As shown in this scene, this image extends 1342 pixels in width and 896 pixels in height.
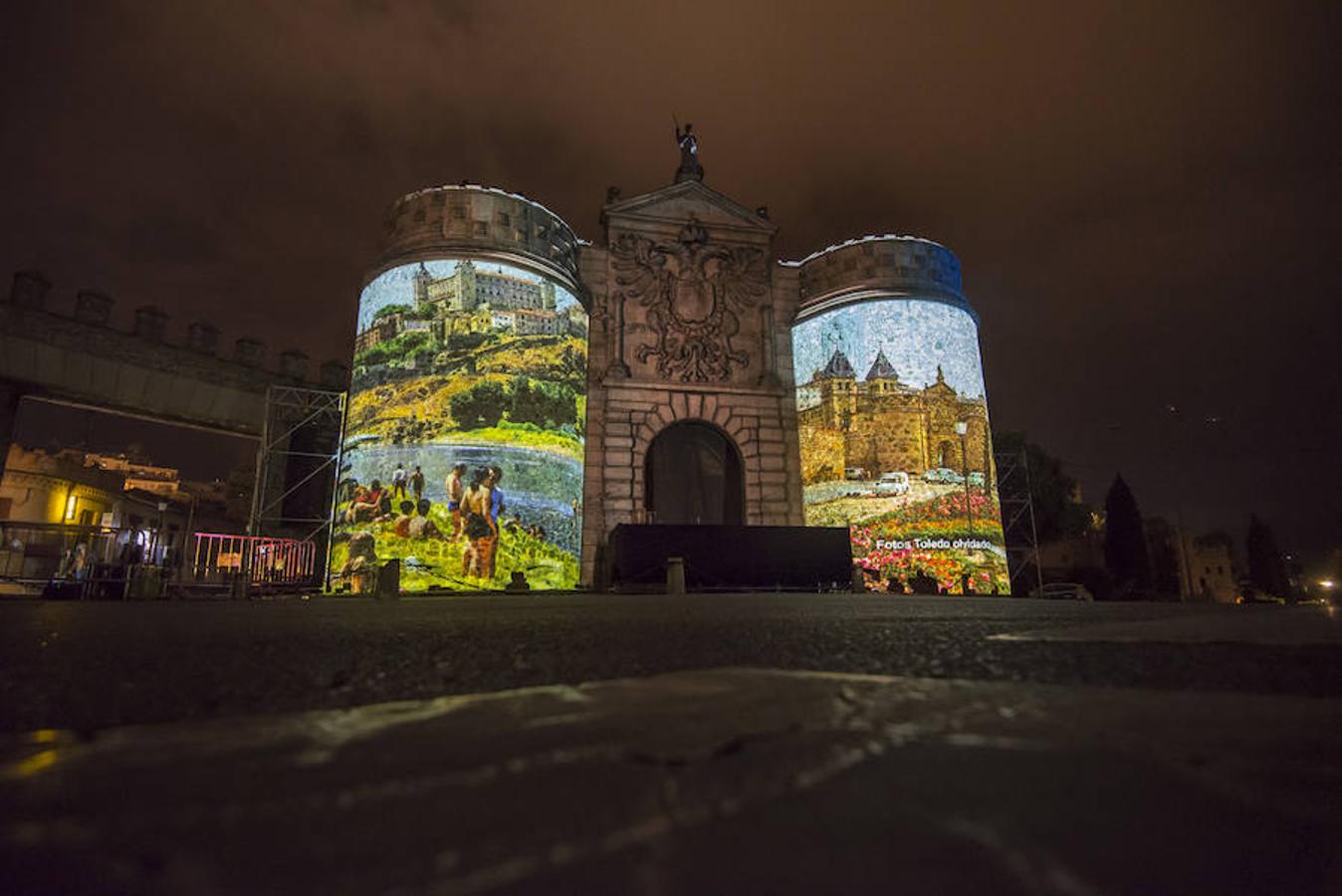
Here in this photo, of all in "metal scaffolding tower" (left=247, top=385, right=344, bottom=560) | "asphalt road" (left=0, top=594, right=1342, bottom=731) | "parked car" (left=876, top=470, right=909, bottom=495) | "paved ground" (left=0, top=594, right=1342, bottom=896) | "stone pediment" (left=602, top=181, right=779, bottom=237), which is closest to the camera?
"paved ground" (left=0, top=594, right=1342, bottom=896)

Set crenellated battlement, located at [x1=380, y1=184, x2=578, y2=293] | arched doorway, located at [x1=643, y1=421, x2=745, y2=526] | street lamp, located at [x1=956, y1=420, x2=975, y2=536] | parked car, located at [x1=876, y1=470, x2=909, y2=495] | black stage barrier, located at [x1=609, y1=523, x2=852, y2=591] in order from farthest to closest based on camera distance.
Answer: arched doorway, located at [x1=643, y1=421, x2=745, y2=526] < parked car, located at [x1=876, y1=470, x2=909, y2=495] < street lamp, located at [x1=956, y1=420, x2=975, y2=536] < crenellated battlement, located at [x1=380, y1=184, x2=578, y2=293] < black stage barrier, located at [x1=609, y1=523, x2=852, y2=591]

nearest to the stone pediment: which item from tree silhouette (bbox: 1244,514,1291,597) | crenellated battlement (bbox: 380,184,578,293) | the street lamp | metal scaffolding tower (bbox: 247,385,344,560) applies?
crenellated battlement (bbox: 380,184,578,293)

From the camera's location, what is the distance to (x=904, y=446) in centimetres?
1877

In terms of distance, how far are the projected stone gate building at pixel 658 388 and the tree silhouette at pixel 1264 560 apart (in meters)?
42.8

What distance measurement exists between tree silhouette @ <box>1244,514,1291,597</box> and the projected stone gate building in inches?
1687

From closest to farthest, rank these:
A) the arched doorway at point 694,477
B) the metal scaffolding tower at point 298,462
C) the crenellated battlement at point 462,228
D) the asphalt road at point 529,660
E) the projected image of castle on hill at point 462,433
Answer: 1. the asphalt road at point 529,660
2. the projected image of castle on hill at point 462,433
3. the crenellated battlement at point 462,228
4. the metal scaffolding tower at point 298,462
5. the arched doorway at point 694,477

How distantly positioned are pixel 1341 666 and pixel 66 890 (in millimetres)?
2161

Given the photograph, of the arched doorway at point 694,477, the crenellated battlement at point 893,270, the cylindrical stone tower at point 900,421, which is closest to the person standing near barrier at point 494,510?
the arched doorway at point 694,477

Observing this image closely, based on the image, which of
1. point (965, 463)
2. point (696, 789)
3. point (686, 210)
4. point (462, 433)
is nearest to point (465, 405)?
point (462, 433)

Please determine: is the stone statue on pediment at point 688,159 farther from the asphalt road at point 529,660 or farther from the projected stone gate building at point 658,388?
the asphalt road at point 529,660

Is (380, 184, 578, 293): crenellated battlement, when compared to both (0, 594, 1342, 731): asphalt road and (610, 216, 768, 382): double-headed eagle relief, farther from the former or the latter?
(0, 594, 1342, 731): asphalt road

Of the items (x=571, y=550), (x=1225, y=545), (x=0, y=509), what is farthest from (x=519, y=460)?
(x=1225, y=545)

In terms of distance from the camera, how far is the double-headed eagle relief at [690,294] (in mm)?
20406

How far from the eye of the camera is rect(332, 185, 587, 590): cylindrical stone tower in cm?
1546
